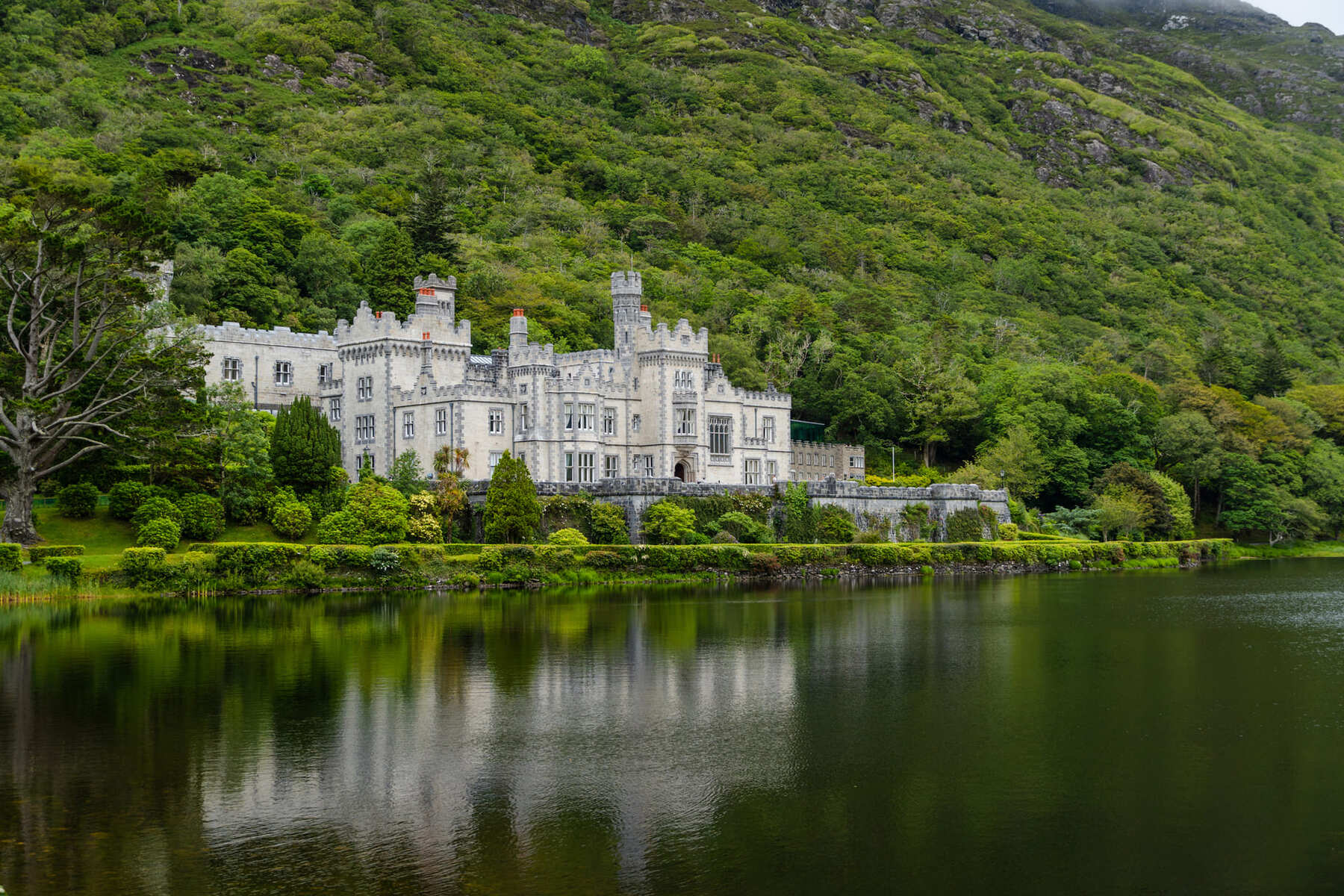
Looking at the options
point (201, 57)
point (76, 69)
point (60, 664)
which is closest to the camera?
point (60, 664)

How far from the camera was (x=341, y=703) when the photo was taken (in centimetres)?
3088

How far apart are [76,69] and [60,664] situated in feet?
417

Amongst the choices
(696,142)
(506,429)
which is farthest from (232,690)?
(696,142)

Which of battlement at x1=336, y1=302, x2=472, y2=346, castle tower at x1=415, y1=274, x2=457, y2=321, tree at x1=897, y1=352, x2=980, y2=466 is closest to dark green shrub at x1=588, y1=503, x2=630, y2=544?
battlement at x1=336, y1=302, x2=472, y2=346

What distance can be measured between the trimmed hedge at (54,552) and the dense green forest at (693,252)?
628cm

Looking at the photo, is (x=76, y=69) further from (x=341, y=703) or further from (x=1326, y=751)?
(x=1326, y=751)

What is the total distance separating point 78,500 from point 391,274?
41465 millimetres

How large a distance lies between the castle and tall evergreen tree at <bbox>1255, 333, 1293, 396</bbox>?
73.6 meters

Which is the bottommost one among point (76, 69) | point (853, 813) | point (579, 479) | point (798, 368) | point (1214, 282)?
point (853, 813)

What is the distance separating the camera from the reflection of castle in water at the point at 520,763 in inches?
831

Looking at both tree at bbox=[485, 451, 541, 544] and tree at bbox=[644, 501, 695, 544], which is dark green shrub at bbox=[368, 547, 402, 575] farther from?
tree at bbox=[644, 501, 695, 544]

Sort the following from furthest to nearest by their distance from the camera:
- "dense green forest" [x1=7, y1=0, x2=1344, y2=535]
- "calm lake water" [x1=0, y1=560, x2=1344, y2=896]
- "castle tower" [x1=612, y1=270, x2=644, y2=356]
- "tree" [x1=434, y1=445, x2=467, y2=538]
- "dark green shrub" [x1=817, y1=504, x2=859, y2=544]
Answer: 1. "dense green forest" [x1=7, y1=0, x2=1344, y2=535]
2. "castle tower" [x1=612, y1=270, x2=644, y2=356]
3. "dark green shrub" [x1=817, y1=504, x2=859, y2=544]
4. "tree" [x1=434, y1=445, x2=467, y2=538]
5. "calm lake water" [x1=0, y1=560, x2=1344, y2=896]

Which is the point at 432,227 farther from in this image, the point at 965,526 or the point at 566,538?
the point at 965,526

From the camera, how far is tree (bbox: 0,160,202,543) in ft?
193
